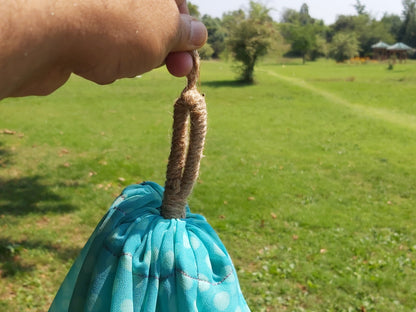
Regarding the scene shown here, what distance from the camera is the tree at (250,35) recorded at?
22.1m

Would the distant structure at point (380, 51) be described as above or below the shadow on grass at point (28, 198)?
above

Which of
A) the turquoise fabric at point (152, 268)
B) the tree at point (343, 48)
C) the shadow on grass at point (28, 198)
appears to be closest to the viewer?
the turquoise fabric at point (152, 268)

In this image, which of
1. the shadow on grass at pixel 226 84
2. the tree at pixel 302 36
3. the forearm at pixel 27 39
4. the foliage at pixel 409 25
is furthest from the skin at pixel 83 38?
the foliage at pixel 409 25

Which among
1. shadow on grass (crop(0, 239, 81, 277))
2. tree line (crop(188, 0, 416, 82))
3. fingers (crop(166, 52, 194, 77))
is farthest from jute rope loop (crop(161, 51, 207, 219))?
tree line (crop(188, 0, 416, 82))

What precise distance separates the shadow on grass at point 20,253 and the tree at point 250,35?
18839mm

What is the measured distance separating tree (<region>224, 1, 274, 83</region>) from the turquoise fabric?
21.6 meters

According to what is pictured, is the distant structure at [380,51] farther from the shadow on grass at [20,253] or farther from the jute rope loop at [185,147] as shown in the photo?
the jute rope loop at [185,147]

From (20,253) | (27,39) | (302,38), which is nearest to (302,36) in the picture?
(302,38)

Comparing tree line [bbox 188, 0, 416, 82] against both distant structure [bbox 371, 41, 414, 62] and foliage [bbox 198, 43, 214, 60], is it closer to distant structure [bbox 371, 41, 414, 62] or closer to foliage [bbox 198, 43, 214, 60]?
foliage [bbox 198, 43, 214, 60]

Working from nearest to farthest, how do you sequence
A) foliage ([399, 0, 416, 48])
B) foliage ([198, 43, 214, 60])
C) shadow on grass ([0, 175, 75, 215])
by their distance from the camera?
shadow on grass ([0, 175, 75, 215])
foliage ([198, 43, 214, 60])
foliage ([399, 0, 416, 48])

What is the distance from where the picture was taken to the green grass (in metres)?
4.45

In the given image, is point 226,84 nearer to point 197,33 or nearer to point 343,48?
point 197,33

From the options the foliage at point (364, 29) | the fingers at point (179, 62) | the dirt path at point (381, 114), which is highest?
the foliage at point (364, 29)

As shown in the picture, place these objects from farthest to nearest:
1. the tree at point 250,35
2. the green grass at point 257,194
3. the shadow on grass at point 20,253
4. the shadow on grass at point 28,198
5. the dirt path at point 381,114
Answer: the tree at point 250,35, the dirt path at point 381,114, the shadow on grass at point 28,198, the green grass at point 257,194, the shadow on grass at point 20,253
